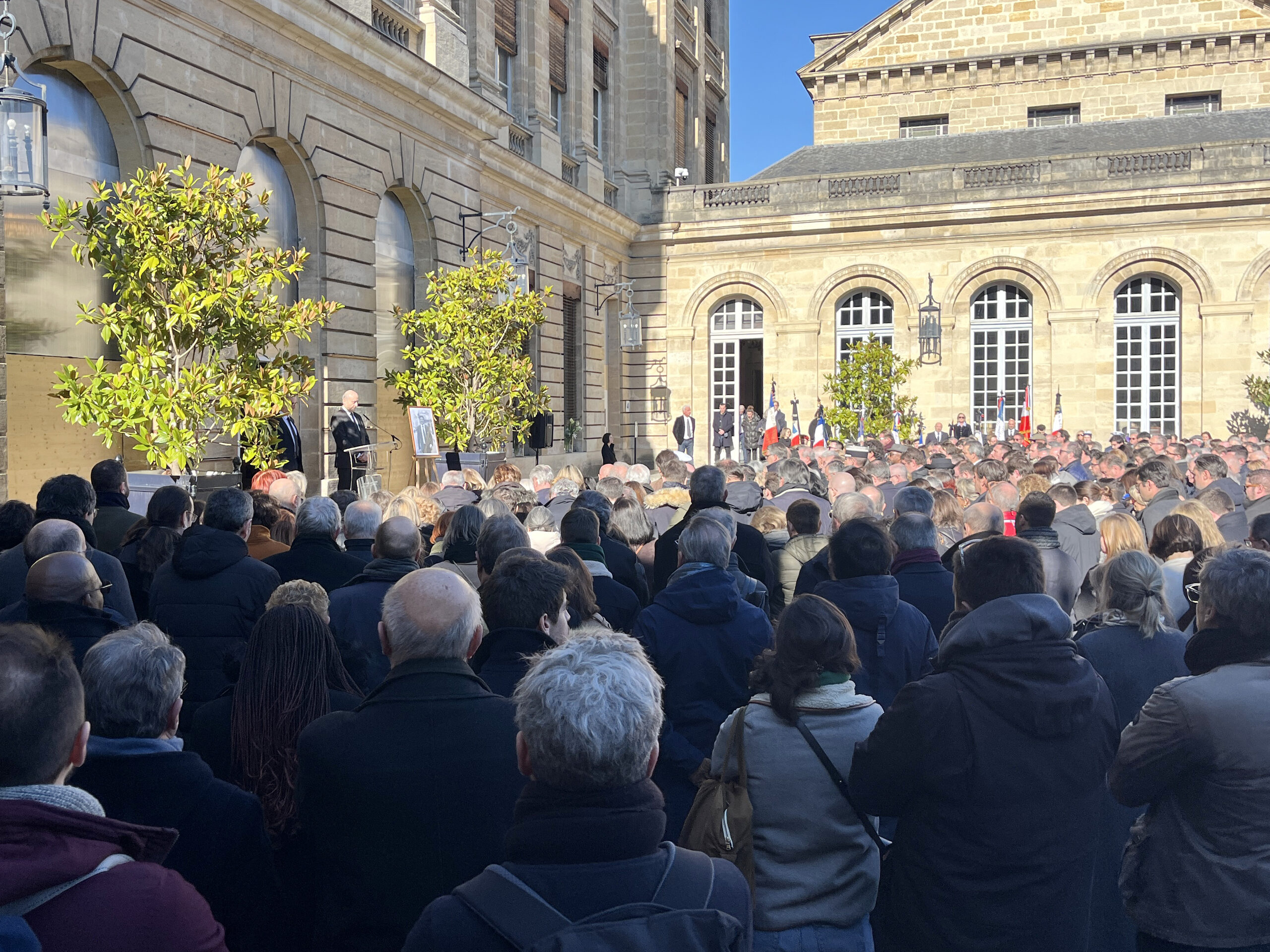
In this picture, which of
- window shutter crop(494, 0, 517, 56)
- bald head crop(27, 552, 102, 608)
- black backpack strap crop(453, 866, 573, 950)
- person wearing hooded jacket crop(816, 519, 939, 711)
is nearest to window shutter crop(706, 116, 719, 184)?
window shutter crop(494, 0, 517, 56)

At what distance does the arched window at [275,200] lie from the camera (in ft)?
44.2

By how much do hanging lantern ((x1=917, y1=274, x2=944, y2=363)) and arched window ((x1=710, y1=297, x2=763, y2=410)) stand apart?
13.0 ft

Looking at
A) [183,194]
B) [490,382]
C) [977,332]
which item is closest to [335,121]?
[490,382]

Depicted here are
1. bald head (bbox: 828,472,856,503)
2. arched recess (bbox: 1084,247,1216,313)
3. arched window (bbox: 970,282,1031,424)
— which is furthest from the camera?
arched window (bbox: 970,282,1031,424)

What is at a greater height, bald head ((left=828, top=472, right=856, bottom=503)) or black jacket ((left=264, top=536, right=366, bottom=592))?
bald head ((left=828, top=472, right=856, bottom=503))

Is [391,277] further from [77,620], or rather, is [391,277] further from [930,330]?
[930,330]

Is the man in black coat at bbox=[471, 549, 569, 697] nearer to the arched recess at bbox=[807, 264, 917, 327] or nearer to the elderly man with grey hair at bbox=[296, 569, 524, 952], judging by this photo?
the elderly man with grey hair at bbox=[296, 569, 524, 952]

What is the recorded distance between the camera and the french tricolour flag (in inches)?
934

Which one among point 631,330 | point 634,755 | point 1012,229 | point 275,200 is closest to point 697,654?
point 634,755

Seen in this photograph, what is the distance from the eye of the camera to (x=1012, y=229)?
2572cm

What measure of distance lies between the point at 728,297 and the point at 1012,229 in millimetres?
6916

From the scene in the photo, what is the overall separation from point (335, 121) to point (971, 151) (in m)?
19.3

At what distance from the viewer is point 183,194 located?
8.86 m

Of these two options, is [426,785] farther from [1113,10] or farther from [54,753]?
[1113,10]
